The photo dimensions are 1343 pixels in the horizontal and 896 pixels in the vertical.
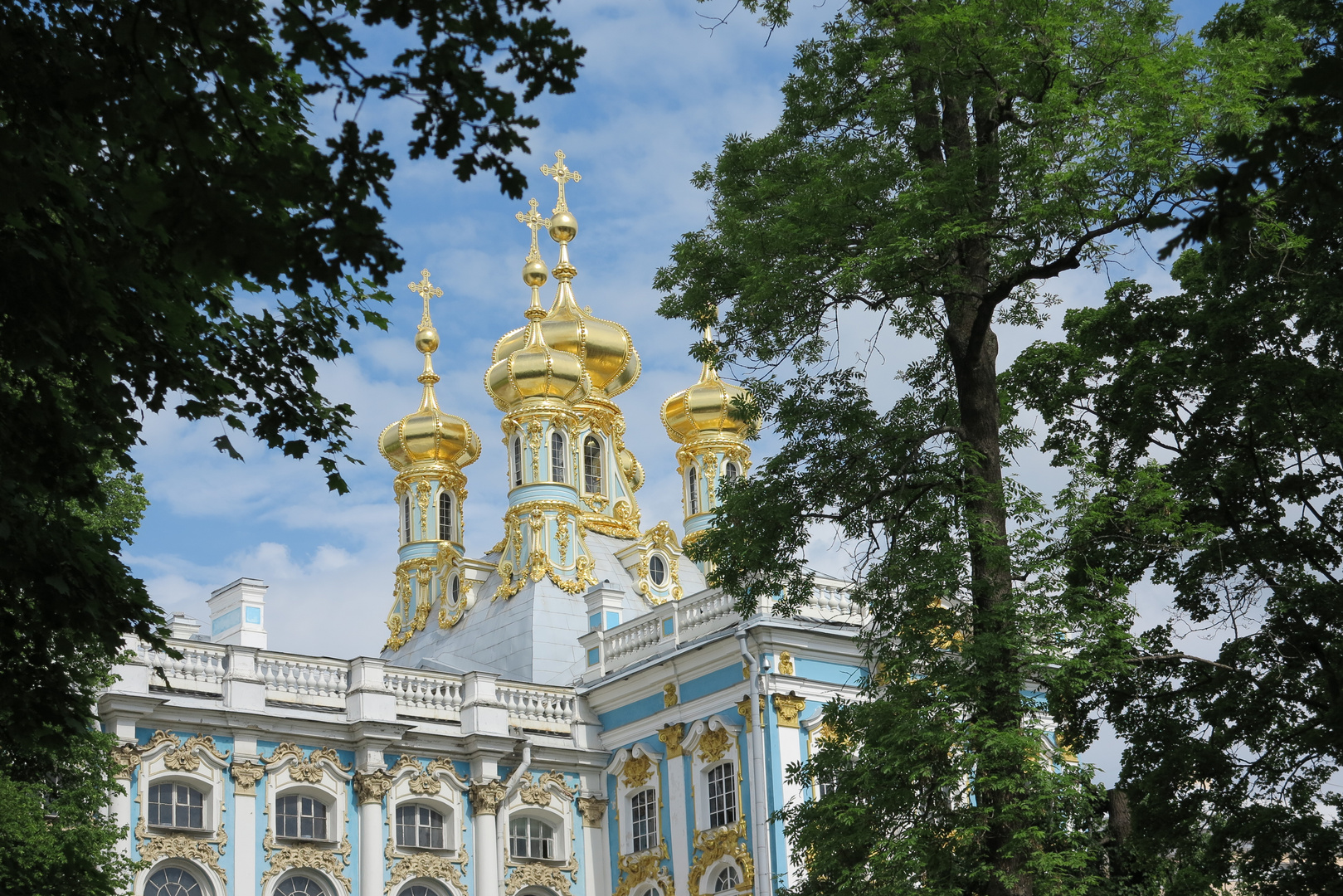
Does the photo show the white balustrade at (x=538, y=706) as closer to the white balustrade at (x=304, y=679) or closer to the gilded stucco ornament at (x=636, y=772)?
the gilded stucco ornament at (x=636, y=772)

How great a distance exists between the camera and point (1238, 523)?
47.0ft

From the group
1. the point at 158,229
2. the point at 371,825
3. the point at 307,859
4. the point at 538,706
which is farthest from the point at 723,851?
the point at 158,229

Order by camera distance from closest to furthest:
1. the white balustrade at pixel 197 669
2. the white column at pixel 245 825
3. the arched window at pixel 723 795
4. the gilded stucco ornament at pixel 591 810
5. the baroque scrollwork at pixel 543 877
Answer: the white column at pixel 245 825 → the white balustrade at pixel 197 669 → the arched window at pixel 723 795 → the baroque scrollwork at pixel 543 877 → the gilded stucco ornament at pixel 591 810

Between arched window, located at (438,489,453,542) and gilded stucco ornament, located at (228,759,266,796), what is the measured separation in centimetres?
1275

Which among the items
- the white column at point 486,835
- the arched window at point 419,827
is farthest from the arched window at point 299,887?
the white column at point 486,835

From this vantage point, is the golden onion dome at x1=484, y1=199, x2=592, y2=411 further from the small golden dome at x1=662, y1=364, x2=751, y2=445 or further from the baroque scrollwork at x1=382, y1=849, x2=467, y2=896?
the baroque scrollwork at x1=382, y1=849, x2=467, y2=896

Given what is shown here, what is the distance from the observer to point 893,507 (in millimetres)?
13469

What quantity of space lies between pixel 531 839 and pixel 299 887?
148 inches

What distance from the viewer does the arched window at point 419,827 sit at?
984 inches

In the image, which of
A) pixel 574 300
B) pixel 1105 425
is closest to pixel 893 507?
pixel 1105 425

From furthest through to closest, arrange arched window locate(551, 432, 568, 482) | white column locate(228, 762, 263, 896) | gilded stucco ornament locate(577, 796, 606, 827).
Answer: arched window locate(551, 432, 568, 482)
gilded stucco ornament locate(577, 796, 606, 827)
white column locate(228, 762, 263, 896)

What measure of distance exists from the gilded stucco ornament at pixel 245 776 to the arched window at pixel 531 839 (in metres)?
4.08

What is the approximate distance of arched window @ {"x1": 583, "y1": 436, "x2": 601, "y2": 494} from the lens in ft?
114

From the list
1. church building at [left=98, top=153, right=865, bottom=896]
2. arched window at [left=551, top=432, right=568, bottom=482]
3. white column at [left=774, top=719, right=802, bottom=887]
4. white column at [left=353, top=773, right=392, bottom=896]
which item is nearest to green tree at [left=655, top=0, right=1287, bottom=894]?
church building at [left=98, top=153, right=865, bottom=896]
